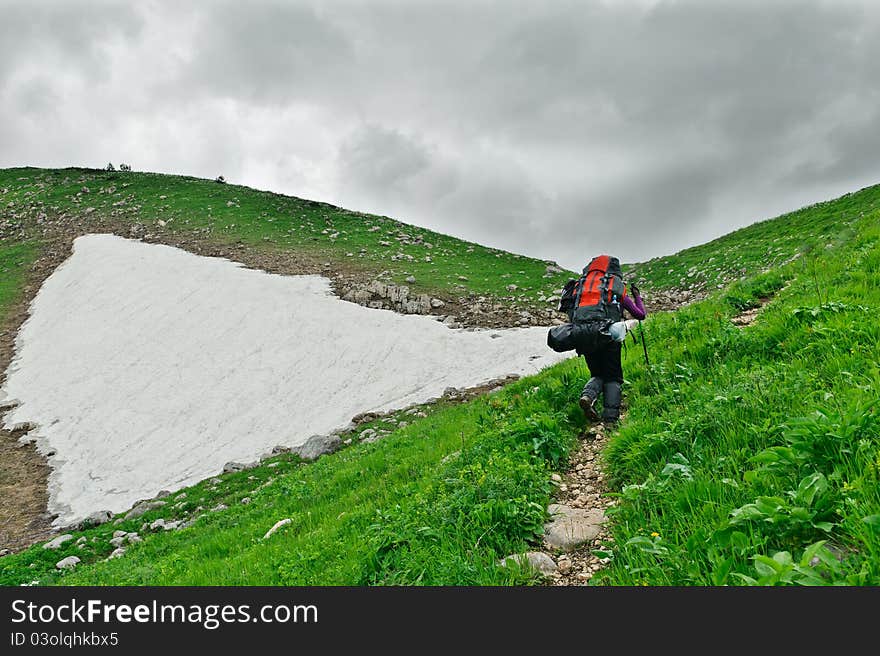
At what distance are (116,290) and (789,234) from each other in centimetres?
4124

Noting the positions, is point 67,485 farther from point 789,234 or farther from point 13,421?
point 789,234

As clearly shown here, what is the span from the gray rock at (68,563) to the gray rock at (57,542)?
84cm

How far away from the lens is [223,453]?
1747 centimetres

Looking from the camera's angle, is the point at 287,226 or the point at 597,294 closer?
the point at 597,294

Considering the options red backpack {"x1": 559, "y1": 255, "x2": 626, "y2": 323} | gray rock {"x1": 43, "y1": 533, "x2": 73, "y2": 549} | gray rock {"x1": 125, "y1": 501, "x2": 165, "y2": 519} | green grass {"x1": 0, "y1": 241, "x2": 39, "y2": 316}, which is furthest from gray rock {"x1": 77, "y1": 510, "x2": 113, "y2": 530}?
green grass {"x1": 0, "y1": 241, "x2": 39, "y2": 316}

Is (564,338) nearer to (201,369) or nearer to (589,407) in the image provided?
(589,407)

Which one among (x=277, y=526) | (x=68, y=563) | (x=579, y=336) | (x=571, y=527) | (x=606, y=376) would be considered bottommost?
(x=68, y=563)

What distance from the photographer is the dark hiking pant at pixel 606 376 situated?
7617 millimetres

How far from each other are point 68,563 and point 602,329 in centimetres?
1188

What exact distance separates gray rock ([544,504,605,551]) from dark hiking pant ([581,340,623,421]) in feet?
8.73

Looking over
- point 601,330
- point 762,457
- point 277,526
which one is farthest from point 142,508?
point 762,457

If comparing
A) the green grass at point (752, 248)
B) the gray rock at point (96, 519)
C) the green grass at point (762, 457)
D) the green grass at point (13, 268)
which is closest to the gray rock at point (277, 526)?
the green grass at point (762, 457)

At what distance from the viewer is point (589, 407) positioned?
24.9ft

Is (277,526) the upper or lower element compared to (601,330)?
lower
